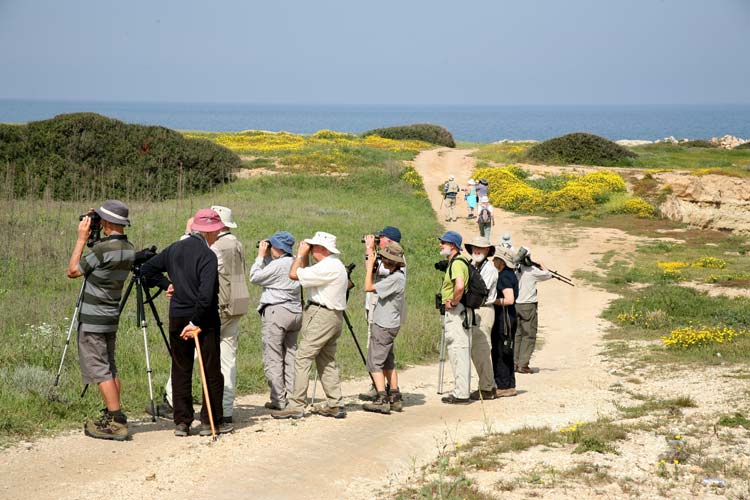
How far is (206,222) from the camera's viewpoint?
8961 mm

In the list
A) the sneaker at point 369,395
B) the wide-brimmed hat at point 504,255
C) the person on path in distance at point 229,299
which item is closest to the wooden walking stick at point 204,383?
the person on path in distance at point 229,299

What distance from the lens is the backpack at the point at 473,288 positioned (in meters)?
10.8

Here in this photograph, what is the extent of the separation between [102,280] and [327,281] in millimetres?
2351

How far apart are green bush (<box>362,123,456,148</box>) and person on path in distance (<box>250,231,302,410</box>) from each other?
58.4m

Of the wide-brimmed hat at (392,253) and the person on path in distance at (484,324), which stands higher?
the wide-brimmed hat at (392,253)

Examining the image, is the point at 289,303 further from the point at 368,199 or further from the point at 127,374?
the point at 368,199

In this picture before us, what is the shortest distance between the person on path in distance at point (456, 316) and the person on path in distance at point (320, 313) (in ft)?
4.52

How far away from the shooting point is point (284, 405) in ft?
33.2

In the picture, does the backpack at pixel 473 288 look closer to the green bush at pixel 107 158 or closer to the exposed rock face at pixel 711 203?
the exposed rock face at pixel 711 203

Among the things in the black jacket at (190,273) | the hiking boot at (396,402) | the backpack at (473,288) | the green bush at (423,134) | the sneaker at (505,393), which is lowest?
the sneaker at (505,393)

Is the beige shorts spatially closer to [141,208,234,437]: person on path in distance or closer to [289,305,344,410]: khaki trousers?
[141,208,234,437]: person on path in distance

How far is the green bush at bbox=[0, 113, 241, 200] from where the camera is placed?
112ft

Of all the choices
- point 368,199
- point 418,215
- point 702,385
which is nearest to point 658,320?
point 702,385

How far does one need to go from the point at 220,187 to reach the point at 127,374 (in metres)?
27.0
